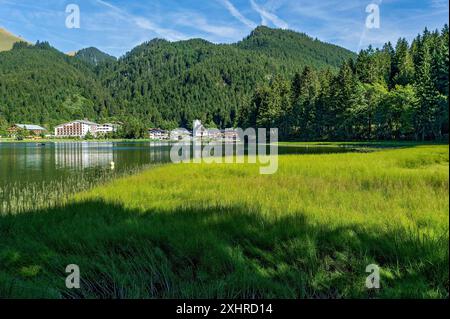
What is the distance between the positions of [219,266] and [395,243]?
3.20 m

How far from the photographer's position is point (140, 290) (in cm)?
541

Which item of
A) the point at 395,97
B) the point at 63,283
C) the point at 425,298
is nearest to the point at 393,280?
the point at 425,298

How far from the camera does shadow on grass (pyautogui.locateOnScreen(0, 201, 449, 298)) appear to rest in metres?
5.28

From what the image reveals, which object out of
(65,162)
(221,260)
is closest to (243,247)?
(221,260)

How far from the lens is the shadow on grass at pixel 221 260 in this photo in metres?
5.28

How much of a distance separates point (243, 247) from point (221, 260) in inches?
37.4

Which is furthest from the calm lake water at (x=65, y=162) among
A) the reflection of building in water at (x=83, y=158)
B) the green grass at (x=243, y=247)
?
the green grass at (x=243, y=247)

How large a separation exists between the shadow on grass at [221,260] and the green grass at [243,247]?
2 centimetres

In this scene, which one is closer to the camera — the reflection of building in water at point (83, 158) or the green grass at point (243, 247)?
the green grass at point (243, 247)

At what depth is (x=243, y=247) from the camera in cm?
698

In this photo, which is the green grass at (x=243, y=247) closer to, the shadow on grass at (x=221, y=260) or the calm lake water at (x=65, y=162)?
the shadow on grass at (x=221, y=260)

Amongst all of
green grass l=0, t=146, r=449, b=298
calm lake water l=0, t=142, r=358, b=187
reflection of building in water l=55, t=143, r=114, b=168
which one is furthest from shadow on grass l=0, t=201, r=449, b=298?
reflection of building in water l=55, t=143, r=114, b=168
